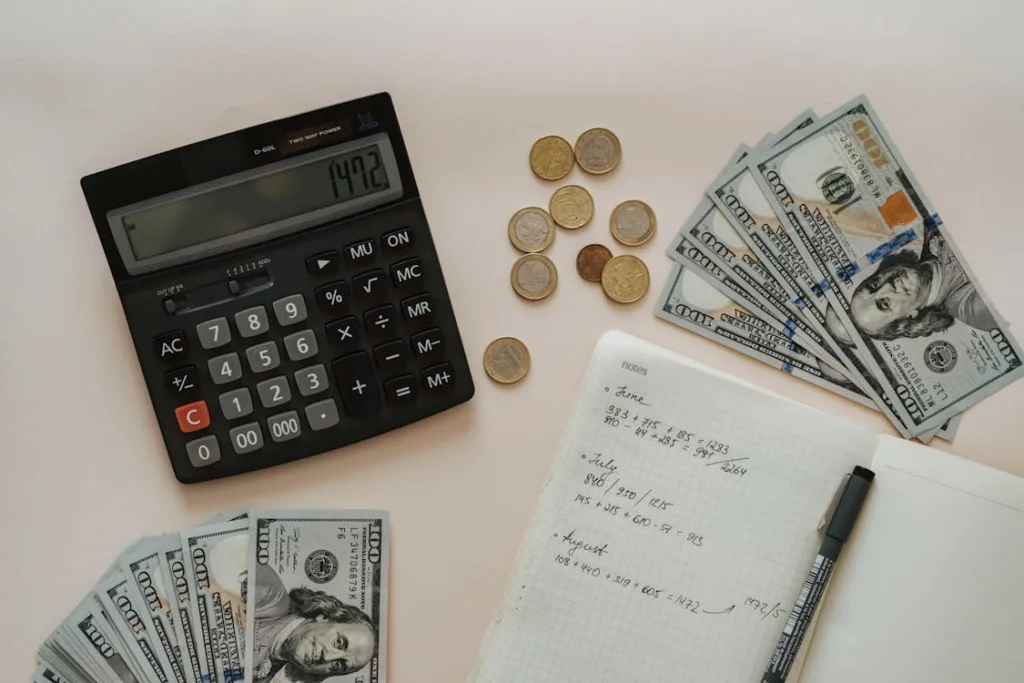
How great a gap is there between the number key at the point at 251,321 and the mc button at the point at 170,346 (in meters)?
0.04

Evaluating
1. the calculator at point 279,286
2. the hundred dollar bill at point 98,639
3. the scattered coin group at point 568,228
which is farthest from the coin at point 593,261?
the hundred dollar bill at point 98,639

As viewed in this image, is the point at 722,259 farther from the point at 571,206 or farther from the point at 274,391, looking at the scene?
the point at 274,391

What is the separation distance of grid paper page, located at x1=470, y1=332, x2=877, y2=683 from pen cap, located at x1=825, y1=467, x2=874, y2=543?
0.01 metres

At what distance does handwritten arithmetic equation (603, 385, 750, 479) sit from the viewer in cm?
69

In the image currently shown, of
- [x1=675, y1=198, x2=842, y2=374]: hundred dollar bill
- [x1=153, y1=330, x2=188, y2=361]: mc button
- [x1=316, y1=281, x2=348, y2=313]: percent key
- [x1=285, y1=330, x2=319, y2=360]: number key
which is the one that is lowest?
[x1=153, y1=330, x2=188, y2=361]: mc button

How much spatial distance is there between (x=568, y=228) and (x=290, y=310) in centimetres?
22

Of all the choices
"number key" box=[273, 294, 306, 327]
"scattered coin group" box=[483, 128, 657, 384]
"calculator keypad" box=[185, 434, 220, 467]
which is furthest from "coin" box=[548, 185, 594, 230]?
"calculator keypad" box=[185, 434, 220, 467]

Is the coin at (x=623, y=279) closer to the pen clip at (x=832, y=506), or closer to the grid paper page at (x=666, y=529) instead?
the grid paper page at (x=666, y=529)

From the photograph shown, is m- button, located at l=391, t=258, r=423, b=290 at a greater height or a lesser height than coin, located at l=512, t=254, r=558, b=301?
lesser

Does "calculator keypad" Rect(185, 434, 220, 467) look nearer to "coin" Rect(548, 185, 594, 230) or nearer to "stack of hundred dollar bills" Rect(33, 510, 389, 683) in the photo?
"stack of hundred dollar bills" Rect(33, 510, 389, 683)

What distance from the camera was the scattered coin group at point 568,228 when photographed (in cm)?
69

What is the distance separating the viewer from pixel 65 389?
0.69 metres

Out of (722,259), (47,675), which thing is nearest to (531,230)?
(722,259)

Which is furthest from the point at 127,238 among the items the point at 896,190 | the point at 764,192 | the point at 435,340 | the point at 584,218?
the point at 896,190
